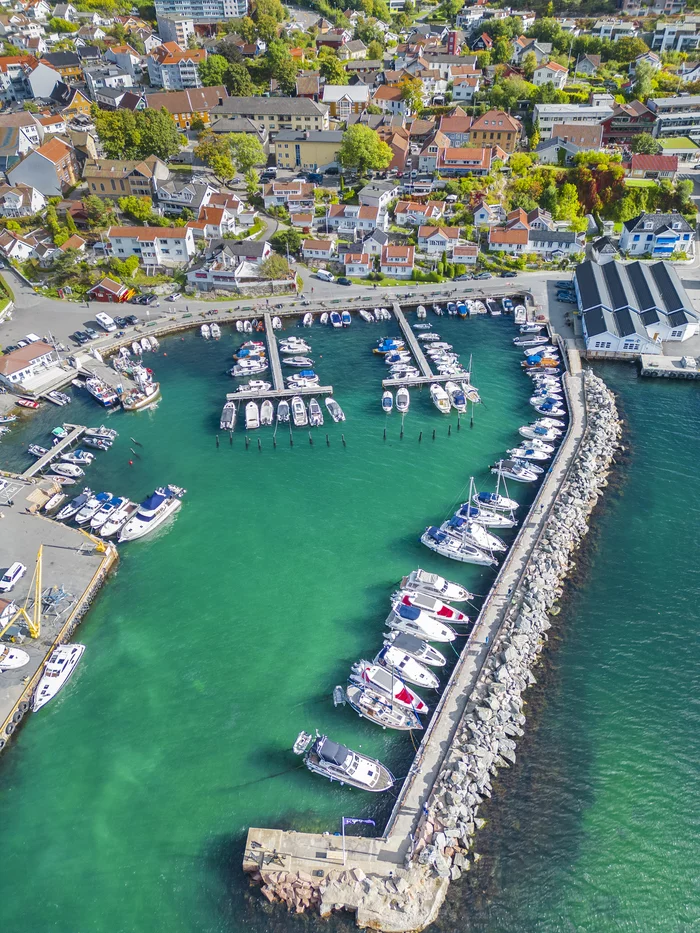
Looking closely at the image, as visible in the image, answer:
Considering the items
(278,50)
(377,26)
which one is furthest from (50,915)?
(377,26)

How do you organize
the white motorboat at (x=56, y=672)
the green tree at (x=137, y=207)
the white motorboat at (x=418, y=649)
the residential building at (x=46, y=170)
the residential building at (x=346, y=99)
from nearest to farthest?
the white motorboat at (x=56, y=672)
the white motorboat at (x=418, y=649)
the green tree at (x=137, y=207)
the residential building at (x=46, y=170)
the residential building at (x=346, y=99)

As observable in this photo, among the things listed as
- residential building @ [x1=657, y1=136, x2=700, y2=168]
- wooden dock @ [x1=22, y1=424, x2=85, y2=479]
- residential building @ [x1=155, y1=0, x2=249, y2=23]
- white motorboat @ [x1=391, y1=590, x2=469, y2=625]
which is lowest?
white motorboat @ [x1=391, y1=590, x2=469, y2=625]

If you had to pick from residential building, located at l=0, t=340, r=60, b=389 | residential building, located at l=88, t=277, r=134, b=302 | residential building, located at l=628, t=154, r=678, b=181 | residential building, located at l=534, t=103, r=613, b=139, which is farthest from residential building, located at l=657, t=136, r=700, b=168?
residential building, located at l=0, t=340, r=60, b=389

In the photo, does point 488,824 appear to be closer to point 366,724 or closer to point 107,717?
point 366,724

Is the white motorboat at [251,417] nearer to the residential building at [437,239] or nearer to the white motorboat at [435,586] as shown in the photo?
the white motorboat at [435,586]

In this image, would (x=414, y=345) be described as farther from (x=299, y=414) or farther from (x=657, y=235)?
(x=657, y=235)

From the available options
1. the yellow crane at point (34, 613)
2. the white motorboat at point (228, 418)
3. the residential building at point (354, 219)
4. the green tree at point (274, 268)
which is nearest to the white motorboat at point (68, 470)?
the yellow crane at point (34, 613)

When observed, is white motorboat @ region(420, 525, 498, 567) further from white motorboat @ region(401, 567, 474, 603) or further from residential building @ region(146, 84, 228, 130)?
residential building @ region(146, 84, 228, 130)

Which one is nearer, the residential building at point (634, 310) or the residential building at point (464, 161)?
the residential building at point (634, 310)
